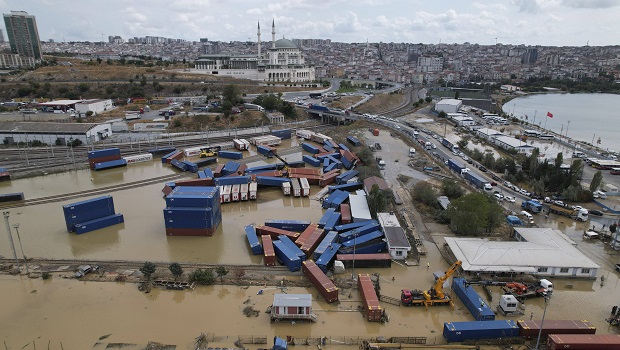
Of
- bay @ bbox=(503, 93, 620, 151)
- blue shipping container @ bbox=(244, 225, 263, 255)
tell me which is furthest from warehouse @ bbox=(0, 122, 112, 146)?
bay @ bbox=(503, 93, 620, 151)

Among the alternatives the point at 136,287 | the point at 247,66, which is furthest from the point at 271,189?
the point at 247,66

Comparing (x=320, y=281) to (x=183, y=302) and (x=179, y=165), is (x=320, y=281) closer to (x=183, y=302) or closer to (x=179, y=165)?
(x=183, y=302)

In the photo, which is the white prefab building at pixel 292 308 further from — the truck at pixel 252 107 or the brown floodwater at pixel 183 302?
the truck at pixel 252 107

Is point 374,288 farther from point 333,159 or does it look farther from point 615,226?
point 333,159

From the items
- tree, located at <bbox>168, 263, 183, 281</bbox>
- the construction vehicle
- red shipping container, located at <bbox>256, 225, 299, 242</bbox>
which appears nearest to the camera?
tree, located at <bbox>168, 263, 183, 281</bbox>

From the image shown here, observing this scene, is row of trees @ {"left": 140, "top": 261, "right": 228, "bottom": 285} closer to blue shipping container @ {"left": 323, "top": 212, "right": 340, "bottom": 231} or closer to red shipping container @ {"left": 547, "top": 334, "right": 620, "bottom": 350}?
blue shipping container @ {"left": 323, "top": 212, "right": 340, "bottom": 231}
